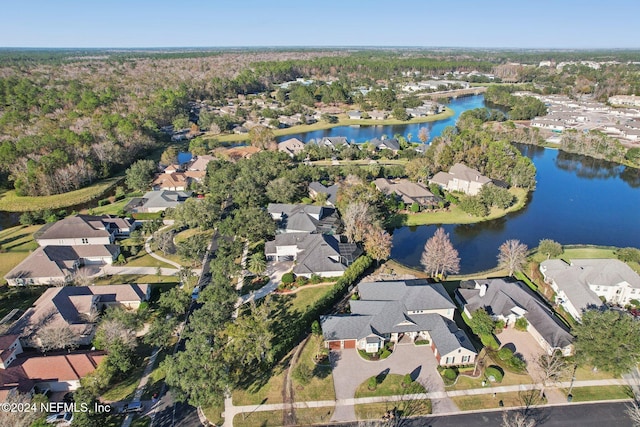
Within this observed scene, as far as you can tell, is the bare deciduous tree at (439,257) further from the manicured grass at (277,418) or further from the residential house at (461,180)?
the residential house at (461,180)

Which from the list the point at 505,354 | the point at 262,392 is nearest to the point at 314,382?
the point at 262,392

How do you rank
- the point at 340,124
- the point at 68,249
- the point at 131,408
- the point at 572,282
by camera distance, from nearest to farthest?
the point at 131,408, the point at 572,282, the point at 68,249, the point at 340,124

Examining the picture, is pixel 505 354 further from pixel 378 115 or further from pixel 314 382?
pixel 378 115

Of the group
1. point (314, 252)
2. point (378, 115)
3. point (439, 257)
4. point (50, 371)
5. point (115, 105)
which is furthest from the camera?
point (378, 115)

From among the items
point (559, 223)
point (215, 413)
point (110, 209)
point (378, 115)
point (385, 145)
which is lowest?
point (559, 223)

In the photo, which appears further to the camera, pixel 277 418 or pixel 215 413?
pixel 215 413

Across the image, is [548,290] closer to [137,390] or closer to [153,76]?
[137,390]

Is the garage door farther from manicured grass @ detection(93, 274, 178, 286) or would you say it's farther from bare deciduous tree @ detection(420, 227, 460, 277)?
manicured grass @ detection(93, 274, 178, 286)
